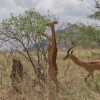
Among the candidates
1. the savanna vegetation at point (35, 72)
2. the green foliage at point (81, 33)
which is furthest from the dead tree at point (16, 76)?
the green foliage at point (81, 33)

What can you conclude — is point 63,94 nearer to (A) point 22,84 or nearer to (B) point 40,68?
(A) point 22,84

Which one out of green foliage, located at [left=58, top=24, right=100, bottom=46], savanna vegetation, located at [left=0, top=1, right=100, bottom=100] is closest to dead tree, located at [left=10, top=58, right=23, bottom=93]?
savanna vegetation, located at [left=0, top=1, right=100, bottom=100]

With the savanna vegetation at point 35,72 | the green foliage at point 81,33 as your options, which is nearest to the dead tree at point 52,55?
the savanna vegetation at point 35,72

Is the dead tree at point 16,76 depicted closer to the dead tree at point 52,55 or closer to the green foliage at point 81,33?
the dead tree at point 52,55

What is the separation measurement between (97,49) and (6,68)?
165 inches

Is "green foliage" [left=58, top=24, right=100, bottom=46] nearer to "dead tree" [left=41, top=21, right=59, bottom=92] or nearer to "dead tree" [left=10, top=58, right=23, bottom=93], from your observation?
"dead tree" [left=10, top=58, right=23, bottom=93]

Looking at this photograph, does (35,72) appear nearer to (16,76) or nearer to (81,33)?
(16,76)

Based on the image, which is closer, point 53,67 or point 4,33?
point 53,67

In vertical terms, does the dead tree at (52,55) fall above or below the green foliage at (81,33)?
below

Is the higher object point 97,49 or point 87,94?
point 97,49

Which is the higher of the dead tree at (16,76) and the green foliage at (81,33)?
the green foliage at (81,33)

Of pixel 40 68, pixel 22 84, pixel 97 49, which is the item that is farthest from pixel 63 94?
pixel 97 49

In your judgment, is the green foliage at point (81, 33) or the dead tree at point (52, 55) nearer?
the dead tree at point (52, 55)

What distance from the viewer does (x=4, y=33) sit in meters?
12.8
